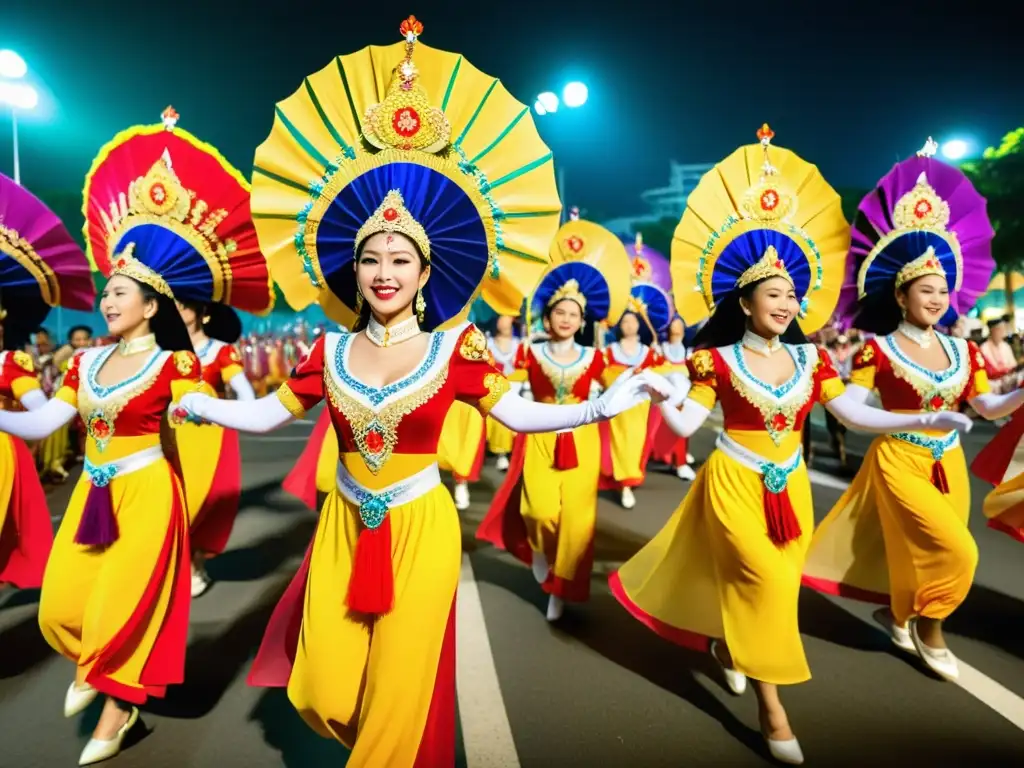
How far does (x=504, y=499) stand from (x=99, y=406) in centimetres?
261

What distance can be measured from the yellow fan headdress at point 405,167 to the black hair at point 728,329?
130cm

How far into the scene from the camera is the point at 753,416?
3070 millimetres

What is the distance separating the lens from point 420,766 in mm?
2193

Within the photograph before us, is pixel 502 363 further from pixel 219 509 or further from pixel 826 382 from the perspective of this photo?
pixel 826 382

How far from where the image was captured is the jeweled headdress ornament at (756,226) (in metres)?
3.37

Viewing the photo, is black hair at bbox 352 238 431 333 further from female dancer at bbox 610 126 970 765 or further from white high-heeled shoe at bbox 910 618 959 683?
white high-heeled shoe at bbox 910 618 959 683

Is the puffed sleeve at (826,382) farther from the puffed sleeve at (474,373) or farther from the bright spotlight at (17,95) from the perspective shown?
the bright spotlight at (17,95)

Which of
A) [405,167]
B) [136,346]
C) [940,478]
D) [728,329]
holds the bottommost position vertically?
[940,478]

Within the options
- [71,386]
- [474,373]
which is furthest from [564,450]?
[71,386]

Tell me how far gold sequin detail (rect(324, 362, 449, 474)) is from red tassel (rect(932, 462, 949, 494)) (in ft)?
9.50

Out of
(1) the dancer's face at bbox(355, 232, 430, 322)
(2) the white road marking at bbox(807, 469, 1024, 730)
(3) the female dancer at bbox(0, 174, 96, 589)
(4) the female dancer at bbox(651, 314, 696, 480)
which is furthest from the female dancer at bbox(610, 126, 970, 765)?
(4) the female dancer at bbox(651, 314, 696, 480)

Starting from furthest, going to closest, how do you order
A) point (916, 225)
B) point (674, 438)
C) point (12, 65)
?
point (12, 65), point (674, 438), point (916, 225)

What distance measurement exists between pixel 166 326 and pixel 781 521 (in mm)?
3004

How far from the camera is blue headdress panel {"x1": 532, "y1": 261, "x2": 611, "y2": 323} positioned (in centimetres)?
524
